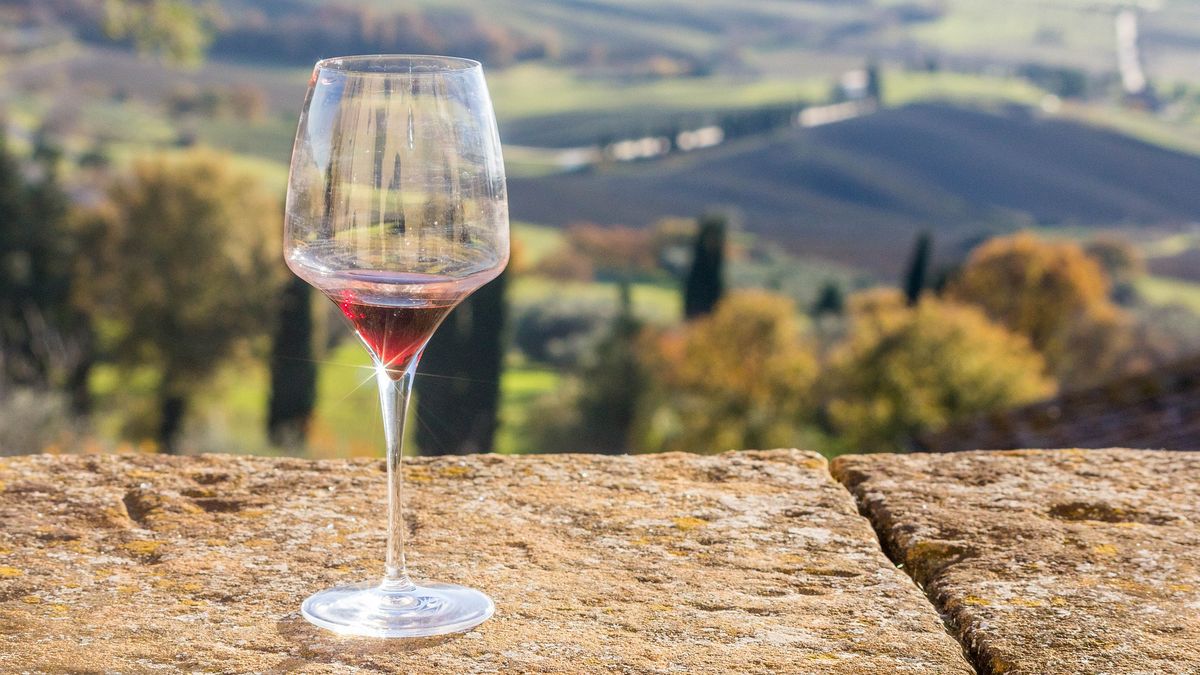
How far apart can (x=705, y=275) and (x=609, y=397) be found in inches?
475

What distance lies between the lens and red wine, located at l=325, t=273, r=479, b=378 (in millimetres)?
1458

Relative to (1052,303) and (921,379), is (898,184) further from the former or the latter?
(921,379)

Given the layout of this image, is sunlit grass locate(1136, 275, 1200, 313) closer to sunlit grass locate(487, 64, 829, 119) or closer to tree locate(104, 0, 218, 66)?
sunlit grass locate(487, 64, 829, 119)

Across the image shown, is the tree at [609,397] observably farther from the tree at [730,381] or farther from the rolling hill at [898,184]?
the rolling hill at [898,184]

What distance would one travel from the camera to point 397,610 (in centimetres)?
151

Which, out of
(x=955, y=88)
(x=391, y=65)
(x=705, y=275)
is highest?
(x=391, y=65)

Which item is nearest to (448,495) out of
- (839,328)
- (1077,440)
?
(1077,440)

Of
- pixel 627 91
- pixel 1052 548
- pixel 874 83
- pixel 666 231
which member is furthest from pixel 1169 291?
pixel 1052 548

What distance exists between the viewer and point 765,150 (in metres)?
93.8

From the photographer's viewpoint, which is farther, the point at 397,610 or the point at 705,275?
the point at 705,275

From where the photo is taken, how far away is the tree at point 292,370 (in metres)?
37.9

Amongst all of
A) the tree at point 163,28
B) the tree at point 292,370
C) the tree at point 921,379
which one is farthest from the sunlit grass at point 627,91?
the tree at point 163,28

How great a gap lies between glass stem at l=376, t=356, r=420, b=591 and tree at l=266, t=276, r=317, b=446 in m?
36.8

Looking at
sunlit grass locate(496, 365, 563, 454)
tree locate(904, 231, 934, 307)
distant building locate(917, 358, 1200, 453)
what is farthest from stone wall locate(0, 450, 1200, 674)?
tree locate(904, 231, 934, 307)
